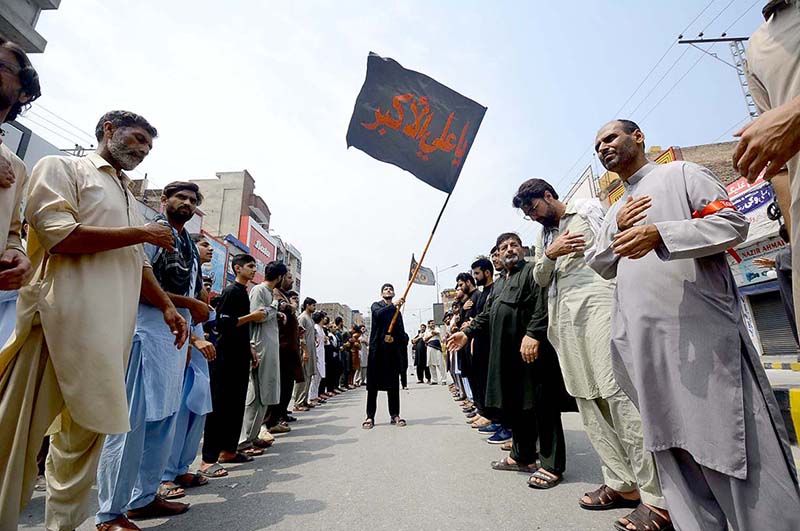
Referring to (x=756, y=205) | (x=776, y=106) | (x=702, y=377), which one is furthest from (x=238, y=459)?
(x=756, y=205)

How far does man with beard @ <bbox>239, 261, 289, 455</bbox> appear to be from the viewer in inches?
166

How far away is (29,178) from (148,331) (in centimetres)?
101

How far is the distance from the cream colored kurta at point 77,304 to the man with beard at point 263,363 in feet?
8.10

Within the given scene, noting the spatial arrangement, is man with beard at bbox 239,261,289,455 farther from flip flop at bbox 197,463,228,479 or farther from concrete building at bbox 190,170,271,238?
concrete building at bbox 190,170,271,238

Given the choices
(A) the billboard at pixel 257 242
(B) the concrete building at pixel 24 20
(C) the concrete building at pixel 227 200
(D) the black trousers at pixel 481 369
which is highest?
(C) the concrete building at pixel 227 200

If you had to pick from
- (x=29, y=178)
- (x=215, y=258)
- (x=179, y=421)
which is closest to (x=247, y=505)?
(x=179, y=421)

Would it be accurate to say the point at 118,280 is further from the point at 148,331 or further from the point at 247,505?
the point at 247,505

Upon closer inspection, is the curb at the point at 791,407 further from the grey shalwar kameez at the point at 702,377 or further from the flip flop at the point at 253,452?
the flip flop at the point at 253,452

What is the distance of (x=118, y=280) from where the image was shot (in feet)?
5.57

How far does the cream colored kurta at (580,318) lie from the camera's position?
2.32 m

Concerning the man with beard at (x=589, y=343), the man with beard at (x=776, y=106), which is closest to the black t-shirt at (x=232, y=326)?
the man with beard at (x=589, y=343)

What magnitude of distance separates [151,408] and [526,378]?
8.23 feet

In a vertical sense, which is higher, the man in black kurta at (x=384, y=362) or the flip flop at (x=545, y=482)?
the man in black kurta at (x=384, y=362)

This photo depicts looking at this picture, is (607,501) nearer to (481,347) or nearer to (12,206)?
(481,347)
